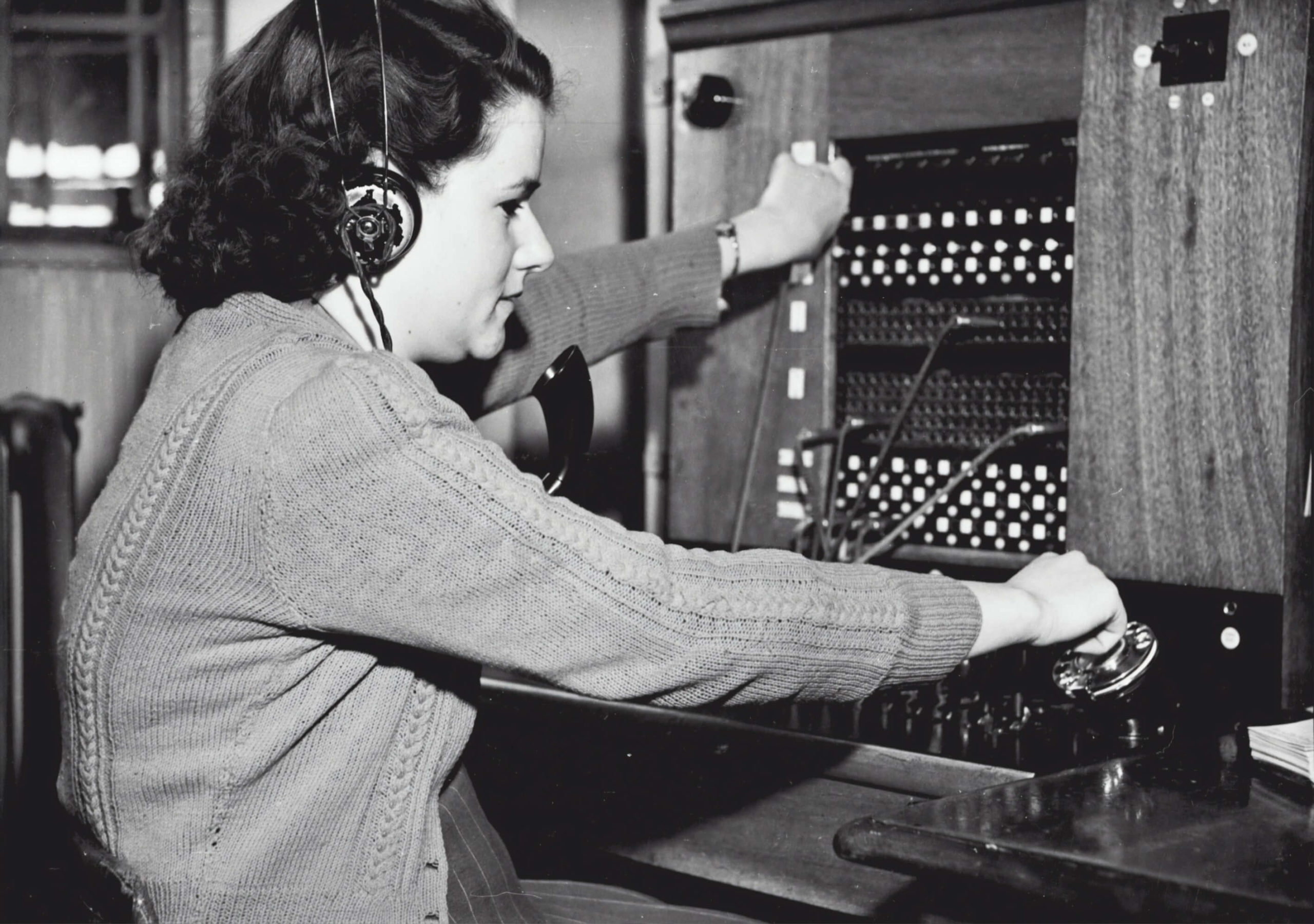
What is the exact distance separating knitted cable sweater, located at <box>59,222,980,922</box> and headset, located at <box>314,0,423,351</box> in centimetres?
7

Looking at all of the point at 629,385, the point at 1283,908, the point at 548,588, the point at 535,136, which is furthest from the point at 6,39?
the point at 1283,908

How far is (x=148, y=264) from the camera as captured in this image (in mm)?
1256

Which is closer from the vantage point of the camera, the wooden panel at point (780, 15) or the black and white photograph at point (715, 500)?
the black and white photograph at point (715, 500)

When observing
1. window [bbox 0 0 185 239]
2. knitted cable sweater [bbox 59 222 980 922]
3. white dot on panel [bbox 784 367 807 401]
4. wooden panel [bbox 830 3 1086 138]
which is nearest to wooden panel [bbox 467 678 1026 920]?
knitted cable sweater [bbox 59 222 980 922]

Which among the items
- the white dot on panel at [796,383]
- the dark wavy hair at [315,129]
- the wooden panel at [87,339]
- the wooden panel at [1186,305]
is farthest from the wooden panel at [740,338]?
the wooden panel at [87,339]

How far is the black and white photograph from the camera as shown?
0.96m

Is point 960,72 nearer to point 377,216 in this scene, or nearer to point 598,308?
point 598,308

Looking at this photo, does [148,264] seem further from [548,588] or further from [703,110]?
[703,110]

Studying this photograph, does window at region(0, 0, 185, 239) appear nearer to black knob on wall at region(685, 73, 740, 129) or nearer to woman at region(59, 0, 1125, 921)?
black knob on wall at region(685, 73, 740, 129)

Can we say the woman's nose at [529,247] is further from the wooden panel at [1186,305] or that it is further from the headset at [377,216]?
the wooden panel at [1186,305]

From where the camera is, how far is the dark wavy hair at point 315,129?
45.4 inches

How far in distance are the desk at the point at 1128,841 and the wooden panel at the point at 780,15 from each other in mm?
976

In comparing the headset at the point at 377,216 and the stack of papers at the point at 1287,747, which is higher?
the headset at the point at 377,216

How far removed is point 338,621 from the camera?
3.19 feet
